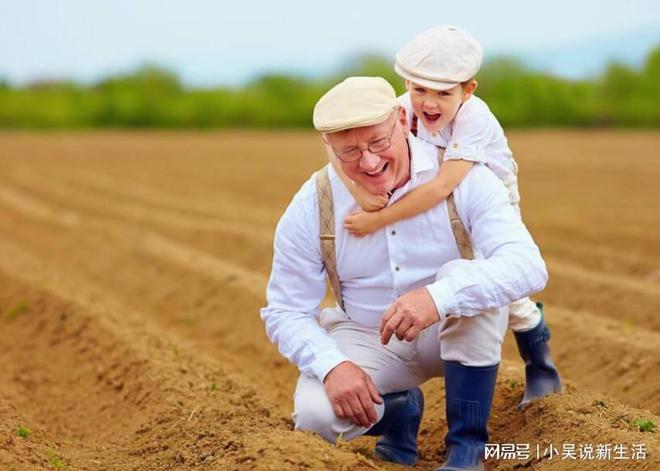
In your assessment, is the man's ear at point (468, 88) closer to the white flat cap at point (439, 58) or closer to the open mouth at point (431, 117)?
the white flat cap at point (439, 58)

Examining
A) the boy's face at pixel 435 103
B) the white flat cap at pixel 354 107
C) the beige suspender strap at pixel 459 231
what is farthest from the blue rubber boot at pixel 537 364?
the white flat cap at pixel 354 107

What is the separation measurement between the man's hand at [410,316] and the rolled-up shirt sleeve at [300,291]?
367 mm

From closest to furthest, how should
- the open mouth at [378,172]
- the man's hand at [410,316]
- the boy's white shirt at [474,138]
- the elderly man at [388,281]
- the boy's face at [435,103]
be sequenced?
the man's hand at [410,316] → the elderly man at [388,281] → the open mouth at [378,172] → the boy's white shirt at [474,138] → the boy's face at [435,103]

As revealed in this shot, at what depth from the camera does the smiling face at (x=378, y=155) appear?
402 centimetres

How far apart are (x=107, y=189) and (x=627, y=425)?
599 inches

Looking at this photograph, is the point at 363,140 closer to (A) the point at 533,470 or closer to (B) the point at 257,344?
(A) the point at 533,470

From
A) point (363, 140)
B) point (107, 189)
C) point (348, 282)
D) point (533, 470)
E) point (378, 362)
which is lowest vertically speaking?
point (107, 189)

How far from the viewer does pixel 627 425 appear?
434 cm

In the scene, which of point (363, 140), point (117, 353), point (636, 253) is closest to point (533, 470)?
point (363, 140)

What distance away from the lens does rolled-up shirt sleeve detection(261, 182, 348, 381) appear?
4.23 m

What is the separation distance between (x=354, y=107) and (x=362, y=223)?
1.60ft

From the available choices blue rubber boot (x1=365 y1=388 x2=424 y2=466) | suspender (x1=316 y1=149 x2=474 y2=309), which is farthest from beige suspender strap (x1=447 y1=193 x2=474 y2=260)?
blue rubber boot (x1=365 y1=388 x2=424 y2=466)

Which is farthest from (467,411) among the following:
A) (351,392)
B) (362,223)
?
(362,223)

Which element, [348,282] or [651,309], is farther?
[651,309]
